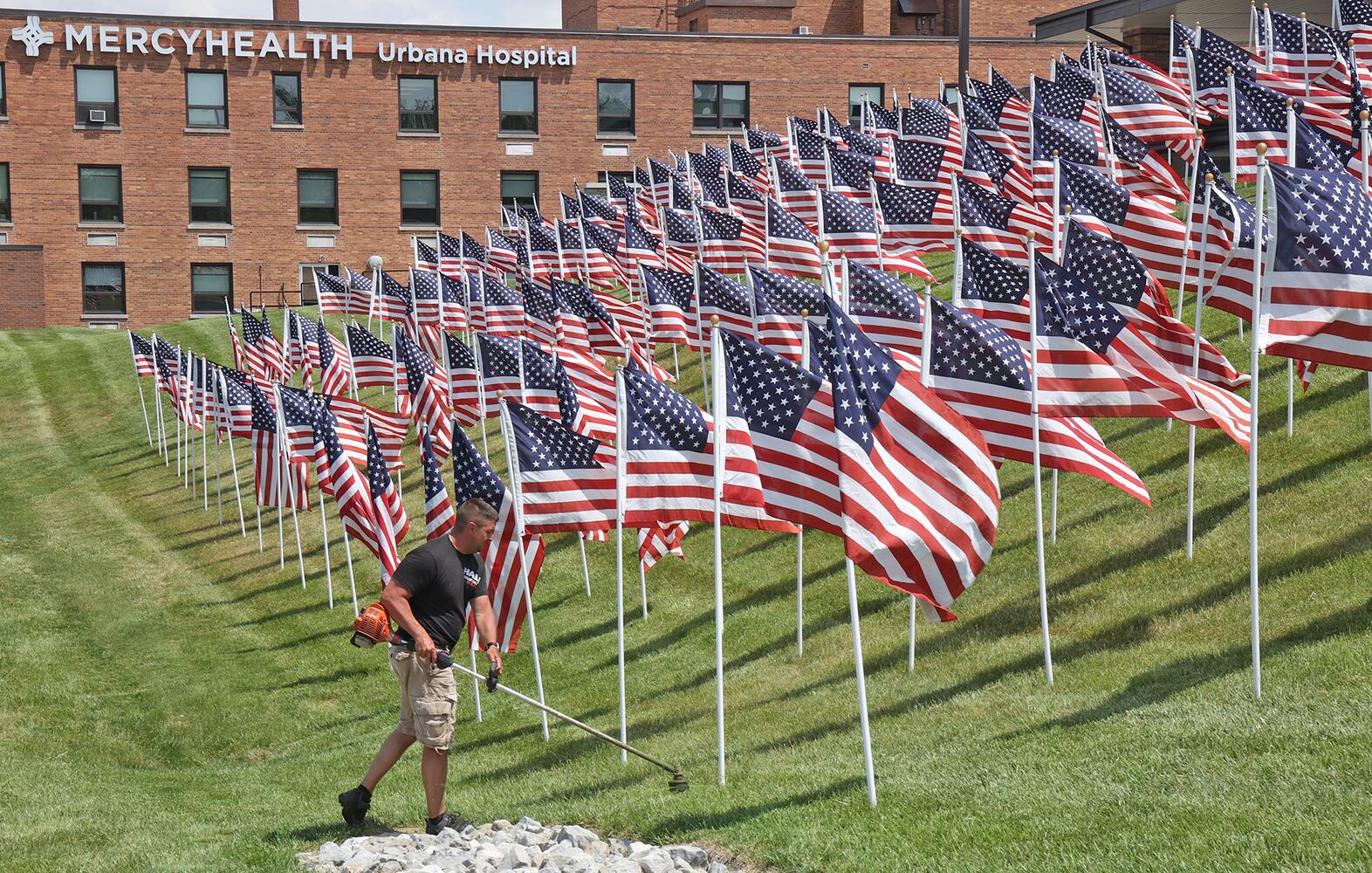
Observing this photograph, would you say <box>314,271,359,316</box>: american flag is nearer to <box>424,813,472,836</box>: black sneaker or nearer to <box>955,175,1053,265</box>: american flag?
<box>955,175,1053,265</box>: american flag

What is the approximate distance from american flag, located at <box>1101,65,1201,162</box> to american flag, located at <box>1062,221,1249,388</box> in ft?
31.0

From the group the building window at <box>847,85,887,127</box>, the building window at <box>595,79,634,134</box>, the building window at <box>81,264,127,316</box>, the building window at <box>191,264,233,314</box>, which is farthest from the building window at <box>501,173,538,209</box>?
the building window at <box>81,264,127,316</box>

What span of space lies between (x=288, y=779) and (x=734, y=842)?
243 inches

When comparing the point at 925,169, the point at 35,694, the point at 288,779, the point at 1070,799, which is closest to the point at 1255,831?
the point at 1070,799

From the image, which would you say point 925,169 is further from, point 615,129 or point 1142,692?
point 615,129

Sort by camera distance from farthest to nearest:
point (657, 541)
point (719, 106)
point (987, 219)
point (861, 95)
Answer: point (861, 95)
point (719, 106)
point (987, 219)
point (657, 541)

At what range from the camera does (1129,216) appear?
61.0 ft

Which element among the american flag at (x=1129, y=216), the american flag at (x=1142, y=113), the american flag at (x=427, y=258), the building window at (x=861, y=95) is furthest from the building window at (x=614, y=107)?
the american flag at (x=1129, y=216)

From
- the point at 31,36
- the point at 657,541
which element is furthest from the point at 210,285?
the point at 657,541

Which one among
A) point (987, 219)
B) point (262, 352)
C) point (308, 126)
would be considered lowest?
point (262, 352)

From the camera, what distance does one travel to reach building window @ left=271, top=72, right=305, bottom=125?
57594mm

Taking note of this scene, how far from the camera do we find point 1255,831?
8852 mm

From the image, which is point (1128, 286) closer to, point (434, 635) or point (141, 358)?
point (434, 635)

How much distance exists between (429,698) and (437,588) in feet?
2.33
